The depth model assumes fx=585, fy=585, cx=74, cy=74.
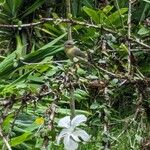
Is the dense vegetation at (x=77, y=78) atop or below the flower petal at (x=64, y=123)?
atop

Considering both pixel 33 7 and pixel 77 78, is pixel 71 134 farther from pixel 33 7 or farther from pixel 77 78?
pixel 33 7

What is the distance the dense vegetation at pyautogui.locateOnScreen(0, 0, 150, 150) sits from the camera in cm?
169

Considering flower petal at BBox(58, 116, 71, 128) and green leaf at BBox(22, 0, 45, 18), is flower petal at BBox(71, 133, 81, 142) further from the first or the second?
green leaf at BBox(22, 0, 45, 18)

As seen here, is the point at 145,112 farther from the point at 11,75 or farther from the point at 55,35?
the point at 55,35

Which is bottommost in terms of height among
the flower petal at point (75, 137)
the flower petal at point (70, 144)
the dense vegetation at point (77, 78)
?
the flower petal at point (70, 144)

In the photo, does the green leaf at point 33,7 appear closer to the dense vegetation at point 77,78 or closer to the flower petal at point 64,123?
the dense vegetation at point 77,78

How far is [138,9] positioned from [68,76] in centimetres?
323

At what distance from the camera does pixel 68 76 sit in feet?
5.69

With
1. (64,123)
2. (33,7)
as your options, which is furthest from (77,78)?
(33,7)

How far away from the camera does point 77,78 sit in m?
1.80

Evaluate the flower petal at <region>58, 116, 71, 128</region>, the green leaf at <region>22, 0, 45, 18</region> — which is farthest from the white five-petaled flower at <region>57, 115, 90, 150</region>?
the green leaf at <region>22, 0, 45, 18</region>

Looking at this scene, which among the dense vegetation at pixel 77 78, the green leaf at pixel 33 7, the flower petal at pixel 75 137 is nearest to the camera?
the flower petal at pixel 75 137

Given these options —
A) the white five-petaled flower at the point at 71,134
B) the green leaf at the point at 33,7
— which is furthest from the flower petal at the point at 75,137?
the green leaf at the point at 33,7

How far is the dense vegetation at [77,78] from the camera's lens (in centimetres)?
169
